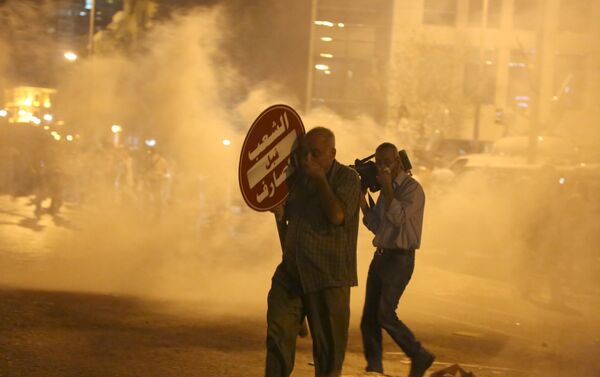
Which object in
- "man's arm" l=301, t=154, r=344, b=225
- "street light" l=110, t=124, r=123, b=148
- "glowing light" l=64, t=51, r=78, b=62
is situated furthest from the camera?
"street light" l=110, t=124, r=123, b=148

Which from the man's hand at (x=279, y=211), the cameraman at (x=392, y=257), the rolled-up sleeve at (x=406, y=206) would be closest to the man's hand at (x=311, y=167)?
the man's hand at (x=279, y=211)

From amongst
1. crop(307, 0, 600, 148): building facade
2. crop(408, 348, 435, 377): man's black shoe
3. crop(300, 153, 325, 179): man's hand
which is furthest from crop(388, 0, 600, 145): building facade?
crop(300, 153, 325, 179): man's hand

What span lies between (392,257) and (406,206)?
312 mm

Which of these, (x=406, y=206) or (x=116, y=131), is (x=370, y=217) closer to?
(x=406, y=206)

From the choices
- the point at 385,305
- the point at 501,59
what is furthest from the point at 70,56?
the point at 385,305

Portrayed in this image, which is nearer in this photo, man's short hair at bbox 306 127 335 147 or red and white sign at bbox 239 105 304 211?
man's short hair at bbox 306 127 335 147

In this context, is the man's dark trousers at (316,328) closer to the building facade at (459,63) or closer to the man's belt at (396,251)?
the man's belt at (396,251)

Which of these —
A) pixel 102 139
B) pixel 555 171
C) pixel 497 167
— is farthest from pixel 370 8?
pixel 102 139

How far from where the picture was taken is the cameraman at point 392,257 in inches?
207

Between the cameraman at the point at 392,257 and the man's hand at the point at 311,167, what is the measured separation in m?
0.98

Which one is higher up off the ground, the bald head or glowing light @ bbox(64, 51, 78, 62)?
glowing light @ bbox(64, 51, 78, 62)

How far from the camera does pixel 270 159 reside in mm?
4531

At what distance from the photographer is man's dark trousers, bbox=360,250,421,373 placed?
207 inches

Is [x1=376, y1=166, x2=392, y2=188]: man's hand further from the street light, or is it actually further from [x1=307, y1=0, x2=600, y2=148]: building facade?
the street light
